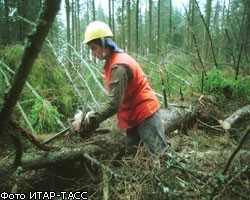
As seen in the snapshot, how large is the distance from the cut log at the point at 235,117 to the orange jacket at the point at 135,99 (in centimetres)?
205

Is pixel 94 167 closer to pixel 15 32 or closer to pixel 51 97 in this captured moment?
pixel 51 97

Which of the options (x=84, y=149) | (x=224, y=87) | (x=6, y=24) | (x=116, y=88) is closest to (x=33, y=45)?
(x=116, y=88)

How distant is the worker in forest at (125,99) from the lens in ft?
11.0

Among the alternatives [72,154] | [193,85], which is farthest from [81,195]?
[193,85]

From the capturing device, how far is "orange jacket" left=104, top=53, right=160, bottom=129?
3.54 metres

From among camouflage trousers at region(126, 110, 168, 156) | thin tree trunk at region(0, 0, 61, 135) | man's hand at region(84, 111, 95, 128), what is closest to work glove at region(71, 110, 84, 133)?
man's hand at region(84, 111, 95, 128)

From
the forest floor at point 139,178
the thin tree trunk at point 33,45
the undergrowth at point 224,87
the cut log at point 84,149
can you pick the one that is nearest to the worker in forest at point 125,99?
the cut log at point 84,149

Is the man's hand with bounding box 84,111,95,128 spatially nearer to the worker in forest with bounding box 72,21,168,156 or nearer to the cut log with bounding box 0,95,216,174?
the worker in forest with bounding box 72,21,168,156

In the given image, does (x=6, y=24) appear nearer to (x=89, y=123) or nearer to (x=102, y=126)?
(x=102, y=126)

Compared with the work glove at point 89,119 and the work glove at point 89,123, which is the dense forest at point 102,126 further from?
the work glove at point 89,119

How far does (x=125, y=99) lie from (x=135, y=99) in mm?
125

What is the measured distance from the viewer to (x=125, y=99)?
3650mm

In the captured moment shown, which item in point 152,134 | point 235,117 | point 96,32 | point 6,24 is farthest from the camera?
point 6,24

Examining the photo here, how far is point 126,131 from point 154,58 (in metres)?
6.03
